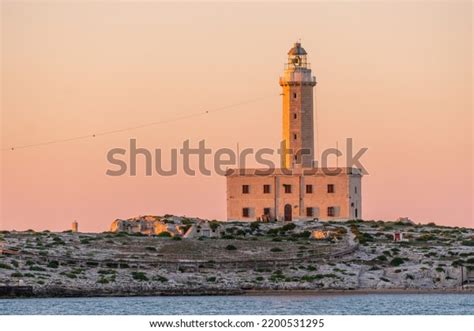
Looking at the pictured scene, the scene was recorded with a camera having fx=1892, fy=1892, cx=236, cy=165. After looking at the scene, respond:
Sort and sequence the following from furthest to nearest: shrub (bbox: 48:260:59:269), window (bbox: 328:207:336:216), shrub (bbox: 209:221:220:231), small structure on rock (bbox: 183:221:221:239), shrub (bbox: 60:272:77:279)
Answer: window (bbox: 328:207:336:216) < shrub (bbox: 209:221:220:231) < small structure on rock (bbox: 183:221:221:239) < shrub (bbox: 48:260:59:269) < shrub (bbox: 60:272:77:279)

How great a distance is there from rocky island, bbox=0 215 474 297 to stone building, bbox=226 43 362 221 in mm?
3467

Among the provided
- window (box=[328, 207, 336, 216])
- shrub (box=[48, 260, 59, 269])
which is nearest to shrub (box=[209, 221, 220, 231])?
window (box=[328, 207, 336, 216])

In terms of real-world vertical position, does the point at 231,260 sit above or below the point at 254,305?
above

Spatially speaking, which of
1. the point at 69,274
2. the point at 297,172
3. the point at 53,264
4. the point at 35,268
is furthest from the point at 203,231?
the point at 35,268

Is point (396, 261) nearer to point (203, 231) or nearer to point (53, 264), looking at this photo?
point (203, 231)

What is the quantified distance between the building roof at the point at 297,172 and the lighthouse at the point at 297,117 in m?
0.57

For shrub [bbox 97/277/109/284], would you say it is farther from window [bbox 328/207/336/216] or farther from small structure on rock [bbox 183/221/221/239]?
window [bbox 328/207/336/216]

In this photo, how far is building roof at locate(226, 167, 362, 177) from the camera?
111375 millimetres

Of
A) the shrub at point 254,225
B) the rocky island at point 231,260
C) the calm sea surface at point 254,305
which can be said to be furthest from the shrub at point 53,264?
the shrub at point 254,225

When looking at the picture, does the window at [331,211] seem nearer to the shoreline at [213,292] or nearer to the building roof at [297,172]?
the building roof at [297,172]

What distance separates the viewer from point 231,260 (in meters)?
98.1

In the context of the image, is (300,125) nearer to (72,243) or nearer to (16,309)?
(72,243)

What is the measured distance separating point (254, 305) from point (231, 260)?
1281 cm

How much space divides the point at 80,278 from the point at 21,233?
13.2m
